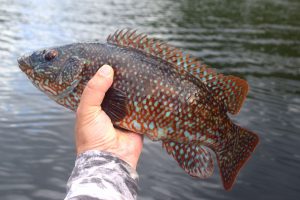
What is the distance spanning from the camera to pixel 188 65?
238 inches

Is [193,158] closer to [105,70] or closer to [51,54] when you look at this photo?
[105,70]

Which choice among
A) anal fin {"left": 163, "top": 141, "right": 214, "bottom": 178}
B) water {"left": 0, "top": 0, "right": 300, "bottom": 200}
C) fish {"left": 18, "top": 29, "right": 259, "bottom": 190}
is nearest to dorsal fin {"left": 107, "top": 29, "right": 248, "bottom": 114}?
fish {"left": 18, "top": 29, "right": 259, "bottom": 190}

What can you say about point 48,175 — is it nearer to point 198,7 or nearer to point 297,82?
point 297,82

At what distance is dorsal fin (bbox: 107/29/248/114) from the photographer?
6.03m

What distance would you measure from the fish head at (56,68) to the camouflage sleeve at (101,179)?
1.07 metres

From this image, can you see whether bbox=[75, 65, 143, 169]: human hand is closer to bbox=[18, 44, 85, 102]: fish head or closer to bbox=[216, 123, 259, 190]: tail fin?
bbox=[18, 44, 85, 102]: fish head

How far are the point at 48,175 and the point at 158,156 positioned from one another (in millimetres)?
3617

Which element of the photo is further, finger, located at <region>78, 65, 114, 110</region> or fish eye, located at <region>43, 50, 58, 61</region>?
fish eye, located at <region>43, 50, 58, 61</region>

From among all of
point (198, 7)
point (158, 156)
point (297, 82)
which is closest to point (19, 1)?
point (198, 7)

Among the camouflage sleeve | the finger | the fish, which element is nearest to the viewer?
the camouflage sleeve

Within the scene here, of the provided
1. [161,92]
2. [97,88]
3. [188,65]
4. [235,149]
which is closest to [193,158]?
[235,149]

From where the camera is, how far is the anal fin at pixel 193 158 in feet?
20.0

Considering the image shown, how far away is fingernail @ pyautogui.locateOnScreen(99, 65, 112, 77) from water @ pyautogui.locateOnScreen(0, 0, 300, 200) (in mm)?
6716

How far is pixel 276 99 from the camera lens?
64.9 ft
